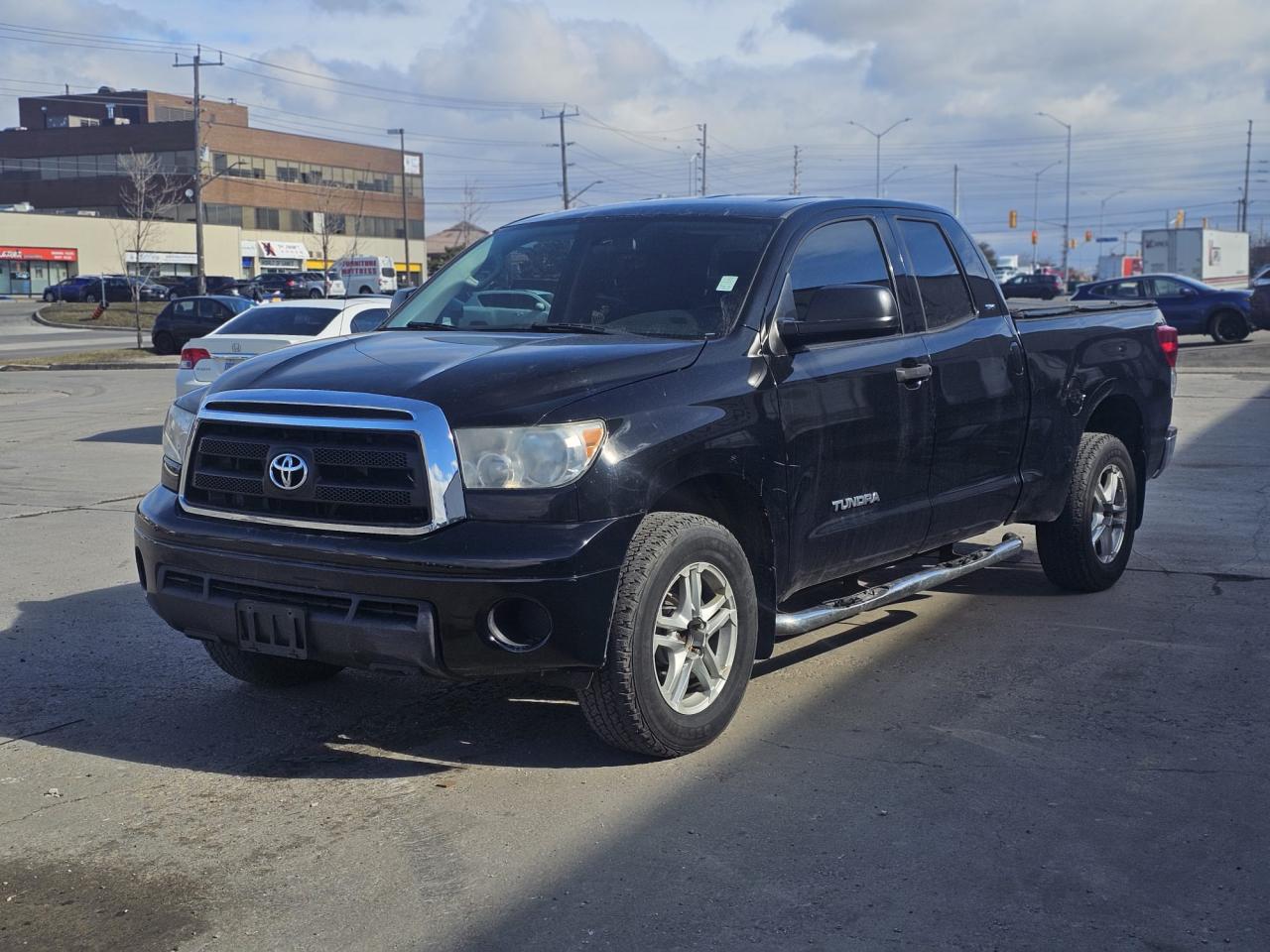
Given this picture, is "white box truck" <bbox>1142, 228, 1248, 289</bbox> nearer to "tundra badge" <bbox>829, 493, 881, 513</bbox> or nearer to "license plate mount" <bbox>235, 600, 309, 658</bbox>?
"tundra badge" <bbox>829, 493, 881, 513</bbox>

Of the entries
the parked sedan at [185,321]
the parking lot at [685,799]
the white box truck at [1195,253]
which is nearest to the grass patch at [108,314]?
the parked sedan at [185,321]

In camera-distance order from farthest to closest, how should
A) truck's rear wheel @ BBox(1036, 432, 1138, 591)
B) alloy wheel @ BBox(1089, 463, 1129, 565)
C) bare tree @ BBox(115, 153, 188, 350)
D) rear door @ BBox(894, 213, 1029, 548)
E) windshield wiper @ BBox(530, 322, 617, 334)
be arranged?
bare tree @ BBox(115, 153, 188, 350)
alloy wheel @ BBox(1089, 463, 1129, 565)
truck's rear wheel @ BBox(1036, 432, 1138, 591)
rear door @ BBox(894, 213, 1029, 548)
windshield wiper @ BBox(530, 322, 617, 334)

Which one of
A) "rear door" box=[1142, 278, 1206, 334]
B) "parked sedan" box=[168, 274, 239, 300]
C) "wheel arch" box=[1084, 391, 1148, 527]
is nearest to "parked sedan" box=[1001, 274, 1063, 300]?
"rear door" box=[1142, 278, 1206, 334]

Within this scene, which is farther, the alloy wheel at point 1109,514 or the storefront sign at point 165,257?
the storefront sign at point 165,257

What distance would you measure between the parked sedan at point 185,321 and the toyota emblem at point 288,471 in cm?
3094

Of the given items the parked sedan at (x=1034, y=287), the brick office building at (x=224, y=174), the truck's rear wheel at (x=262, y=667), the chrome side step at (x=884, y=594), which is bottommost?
the truck's rear wheel at (x=262, y=667)

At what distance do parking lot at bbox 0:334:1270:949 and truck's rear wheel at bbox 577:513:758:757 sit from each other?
6.9 inches

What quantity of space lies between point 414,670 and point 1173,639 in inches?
148

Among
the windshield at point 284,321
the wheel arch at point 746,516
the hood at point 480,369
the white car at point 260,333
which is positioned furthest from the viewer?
the windshield at point 284,321

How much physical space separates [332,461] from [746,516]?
4.97 feet

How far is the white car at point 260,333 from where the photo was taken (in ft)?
49.1

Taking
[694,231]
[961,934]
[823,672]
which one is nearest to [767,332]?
[694,231]

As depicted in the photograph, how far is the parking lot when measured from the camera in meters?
3.63

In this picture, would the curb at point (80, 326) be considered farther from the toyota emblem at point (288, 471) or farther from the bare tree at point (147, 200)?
the toyota emblem at point (288, 471)
